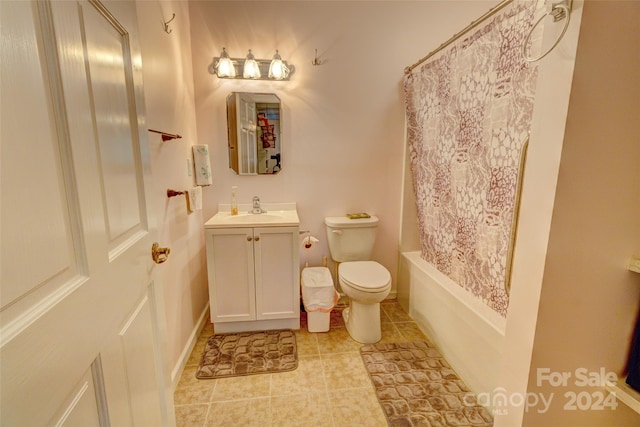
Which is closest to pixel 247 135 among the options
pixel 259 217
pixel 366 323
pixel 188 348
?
pixel 259 217

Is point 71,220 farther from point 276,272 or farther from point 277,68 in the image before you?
point 277,68

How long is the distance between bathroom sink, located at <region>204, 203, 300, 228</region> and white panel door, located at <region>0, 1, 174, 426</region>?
1.07 metres

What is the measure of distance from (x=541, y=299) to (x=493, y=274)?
2.25ft

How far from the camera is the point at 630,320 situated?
0.90 m

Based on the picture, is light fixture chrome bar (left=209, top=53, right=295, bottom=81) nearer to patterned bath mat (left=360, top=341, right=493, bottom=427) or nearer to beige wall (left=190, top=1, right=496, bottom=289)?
beige wall (left=190, top=1, right=496, bottom=289)

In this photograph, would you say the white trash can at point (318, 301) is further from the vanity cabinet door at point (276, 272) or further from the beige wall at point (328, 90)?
the beige wall at point (328, 90)

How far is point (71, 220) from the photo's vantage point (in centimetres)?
52

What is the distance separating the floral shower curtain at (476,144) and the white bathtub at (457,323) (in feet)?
0.25

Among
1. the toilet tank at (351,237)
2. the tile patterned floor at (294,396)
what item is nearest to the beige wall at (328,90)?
the toilet tank at (351,237)

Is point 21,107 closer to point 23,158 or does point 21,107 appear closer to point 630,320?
point 23,158

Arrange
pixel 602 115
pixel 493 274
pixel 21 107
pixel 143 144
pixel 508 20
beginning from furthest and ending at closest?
pixel 493 274, pixel 508 20, pixel 143 144, pixel 602 115, pixel 21 107

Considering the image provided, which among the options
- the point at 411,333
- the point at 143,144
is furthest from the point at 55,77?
the point at 411,333

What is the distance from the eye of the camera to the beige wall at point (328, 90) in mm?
2131

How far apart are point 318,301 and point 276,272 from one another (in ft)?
1.27
